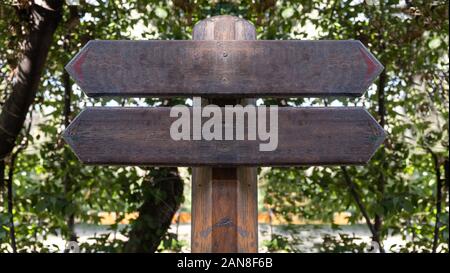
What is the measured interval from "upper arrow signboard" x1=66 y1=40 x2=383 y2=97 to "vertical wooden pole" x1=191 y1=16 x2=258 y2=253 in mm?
78

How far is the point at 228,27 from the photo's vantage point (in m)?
1.32

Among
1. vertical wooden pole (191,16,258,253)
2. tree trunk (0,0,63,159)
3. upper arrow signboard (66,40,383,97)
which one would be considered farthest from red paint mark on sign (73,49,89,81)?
tree trunk (0,0,63,159)

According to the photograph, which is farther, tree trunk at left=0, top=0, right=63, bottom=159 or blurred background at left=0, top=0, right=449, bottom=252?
blurred background at left=0, top=0, right=449, bottom=252

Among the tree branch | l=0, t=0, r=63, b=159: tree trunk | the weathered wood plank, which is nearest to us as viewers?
the weathered wood plank

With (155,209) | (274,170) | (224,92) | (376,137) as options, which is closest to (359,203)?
(274,170)

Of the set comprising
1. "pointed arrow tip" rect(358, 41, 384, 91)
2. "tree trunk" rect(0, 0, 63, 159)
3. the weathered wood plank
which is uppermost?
"tree trunk" rect(0, 0, 63, 159)

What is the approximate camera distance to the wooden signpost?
3.89 feet

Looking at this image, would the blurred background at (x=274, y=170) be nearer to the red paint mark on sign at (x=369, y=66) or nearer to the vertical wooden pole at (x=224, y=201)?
the vertical wooden pole at (x=224, y=201)

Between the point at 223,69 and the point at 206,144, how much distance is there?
0.70 feet

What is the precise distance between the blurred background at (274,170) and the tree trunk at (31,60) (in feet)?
0.45

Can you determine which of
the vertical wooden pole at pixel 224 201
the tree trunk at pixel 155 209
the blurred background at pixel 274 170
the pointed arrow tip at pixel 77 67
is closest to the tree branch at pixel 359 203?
the blurred background at pixel 274 170

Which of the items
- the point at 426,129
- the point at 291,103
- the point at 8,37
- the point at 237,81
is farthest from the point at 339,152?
the point at 8,37

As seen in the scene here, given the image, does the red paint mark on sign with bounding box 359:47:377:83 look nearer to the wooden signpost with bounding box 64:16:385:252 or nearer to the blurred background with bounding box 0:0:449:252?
the wooden signpost with bounding box 64:16:385:252

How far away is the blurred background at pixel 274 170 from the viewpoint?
2.43m
